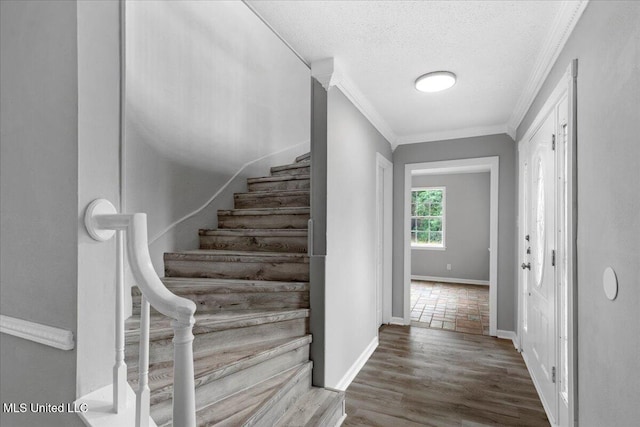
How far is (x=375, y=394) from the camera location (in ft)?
8.07

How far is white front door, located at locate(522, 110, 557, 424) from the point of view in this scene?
218 centimetres

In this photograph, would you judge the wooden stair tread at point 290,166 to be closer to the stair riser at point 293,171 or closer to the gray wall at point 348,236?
the stair riser at point 293,171

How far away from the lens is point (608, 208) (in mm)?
1293

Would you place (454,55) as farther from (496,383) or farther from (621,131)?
(496,383)

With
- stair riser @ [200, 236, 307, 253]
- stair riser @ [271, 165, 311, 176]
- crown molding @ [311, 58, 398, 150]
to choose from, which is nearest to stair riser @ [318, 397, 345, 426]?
stair riser @ [200, 236, 307, 253]

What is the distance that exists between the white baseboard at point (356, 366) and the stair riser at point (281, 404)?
402 millimetres

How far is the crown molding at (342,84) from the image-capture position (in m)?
2.20

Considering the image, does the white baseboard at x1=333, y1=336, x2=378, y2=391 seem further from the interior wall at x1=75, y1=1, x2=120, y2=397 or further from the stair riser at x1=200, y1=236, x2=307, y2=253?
the interior wall at x1=75, y1=1, x2=120, y2=397

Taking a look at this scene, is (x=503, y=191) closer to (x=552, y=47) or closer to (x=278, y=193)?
(x=552, y=47)

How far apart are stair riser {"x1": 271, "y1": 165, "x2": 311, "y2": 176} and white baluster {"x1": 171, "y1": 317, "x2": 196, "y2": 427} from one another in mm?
2425

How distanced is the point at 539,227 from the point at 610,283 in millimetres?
1443

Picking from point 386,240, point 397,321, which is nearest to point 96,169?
point 386,240

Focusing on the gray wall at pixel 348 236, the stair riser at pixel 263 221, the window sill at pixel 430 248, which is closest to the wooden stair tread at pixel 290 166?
the gray wall at pixel 348 236

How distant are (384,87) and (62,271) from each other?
2.44 m
